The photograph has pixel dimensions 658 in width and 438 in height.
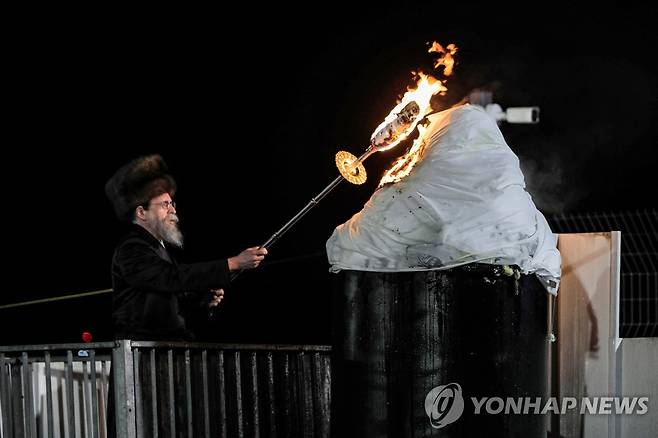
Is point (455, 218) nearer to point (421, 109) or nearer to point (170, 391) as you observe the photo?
point (421, 109)

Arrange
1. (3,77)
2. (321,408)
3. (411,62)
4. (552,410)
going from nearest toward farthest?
(552,410)
(321,408)
(3,77)
(411,62)

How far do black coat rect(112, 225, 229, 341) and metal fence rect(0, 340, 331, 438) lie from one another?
0.28 m

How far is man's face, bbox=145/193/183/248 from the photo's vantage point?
6.28 meters

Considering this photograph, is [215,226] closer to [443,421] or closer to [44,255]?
[44,255]

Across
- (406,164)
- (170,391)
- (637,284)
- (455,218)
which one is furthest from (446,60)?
(637,284)

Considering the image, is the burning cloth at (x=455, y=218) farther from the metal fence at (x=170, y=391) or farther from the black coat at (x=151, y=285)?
the metal fence at (x=170, y=391)

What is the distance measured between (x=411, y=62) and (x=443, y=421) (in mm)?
6561

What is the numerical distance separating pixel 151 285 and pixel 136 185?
0.77 meters

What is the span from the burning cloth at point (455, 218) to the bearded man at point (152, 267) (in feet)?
3.09

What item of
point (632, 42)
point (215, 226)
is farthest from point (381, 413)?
point (632, 42)

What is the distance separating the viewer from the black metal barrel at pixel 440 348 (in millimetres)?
4773

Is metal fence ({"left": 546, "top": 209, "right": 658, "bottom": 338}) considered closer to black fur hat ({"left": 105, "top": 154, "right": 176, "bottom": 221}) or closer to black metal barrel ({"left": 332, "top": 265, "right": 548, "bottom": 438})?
black fur hat ({"left": 105, "top": 154, "right": 176, "bottom": 221})

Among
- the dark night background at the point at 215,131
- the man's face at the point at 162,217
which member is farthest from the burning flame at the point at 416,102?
the dark night background at the point at 215,131

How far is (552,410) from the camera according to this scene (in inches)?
229
